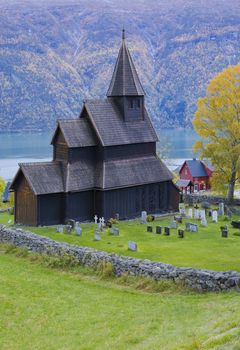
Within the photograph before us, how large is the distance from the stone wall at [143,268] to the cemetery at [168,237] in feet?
9.08

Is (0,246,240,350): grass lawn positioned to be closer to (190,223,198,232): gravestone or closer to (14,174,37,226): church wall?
(190,223,198,232): gravestone

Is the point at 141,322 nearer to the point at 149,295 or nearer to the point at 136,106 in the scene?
the point at 149,295

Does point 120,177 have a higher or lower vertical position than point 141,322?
higher

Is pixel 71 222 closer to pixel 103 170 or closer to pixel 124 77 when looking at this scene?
pixel 103 170

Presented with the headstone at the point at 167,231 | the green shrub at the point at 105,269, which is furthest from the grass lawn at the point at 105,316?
the headstone at the point at 167,231

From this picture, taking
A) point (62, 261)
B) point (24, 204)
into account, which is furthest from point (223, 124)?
point (62, 261)

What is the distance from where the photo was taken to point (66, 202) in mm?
36812

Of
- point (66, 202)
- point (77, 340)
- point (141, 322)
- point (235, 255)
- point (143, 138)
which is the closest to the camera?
point (77, 340)

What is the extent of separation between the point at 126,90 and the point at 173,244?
14.1m

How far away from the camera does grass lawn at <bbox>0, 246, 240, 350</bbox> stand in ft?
46.5

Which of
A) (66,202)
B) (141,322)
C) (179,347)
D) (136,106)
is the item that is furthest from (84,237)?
(179,347)

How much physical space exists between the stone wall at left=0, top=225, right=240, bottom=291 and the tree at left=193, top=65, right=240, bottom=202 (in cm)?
2131

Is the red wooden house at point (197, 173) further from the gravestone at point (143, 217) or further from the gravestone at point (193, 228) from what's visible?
the gravestone at point (193, 228)

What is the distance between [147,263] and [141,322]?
5280 millimetres
